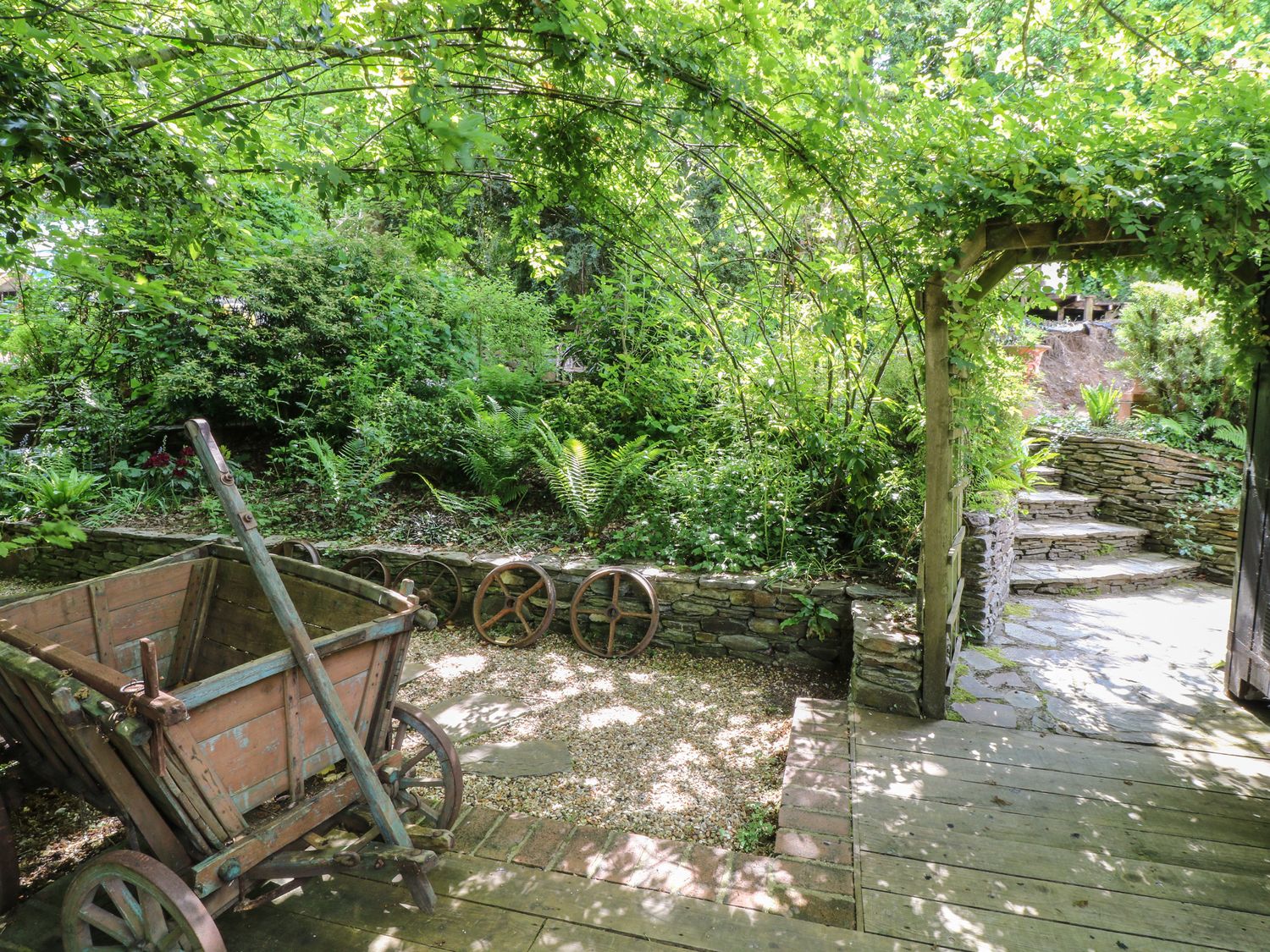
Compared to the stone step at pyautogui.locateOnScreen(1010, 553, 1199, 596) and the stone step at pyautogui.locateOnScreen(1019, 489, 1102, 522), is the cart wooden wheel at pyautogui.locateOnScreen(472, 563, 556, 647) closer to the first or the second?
the stone step at pyautogui.locateOnScreen(1010, 553, 1199, 596)

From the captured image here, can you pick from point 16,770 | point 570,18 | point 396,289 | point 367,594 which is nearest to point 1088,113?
point 570,18

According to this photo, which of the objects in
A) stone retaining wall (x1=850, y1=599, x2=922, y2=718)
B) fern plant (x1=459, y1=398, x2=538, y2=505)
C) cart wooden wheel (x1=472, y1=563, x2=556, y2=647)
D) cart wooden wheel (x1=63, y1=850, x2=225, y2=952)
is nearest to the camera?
cart wooden wheel (x1=63, y1=850, x2=225, y2=952)

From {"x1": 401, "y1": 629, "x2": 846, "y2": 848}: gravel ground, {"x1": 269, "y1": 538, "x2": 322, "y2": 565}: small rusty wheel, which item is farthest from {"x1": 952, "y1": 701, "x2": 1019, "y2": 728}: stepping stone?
{"x1": 269, "y1": 538, "x2": 322, "y2": 565}: small rusty wheel

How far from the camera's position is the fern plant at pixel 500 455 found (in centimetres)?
591

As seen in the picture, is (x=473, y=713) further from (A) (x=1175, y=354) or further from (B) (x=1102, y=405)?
(A) (x=1175, y=354)

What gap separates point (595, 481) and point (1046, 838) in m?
3.63

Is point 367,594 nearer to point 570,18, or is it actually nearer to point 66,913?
point 66,913

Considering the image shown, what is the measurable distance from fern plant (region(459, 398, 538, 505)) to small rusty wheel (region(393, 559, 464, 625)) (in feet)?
2.84

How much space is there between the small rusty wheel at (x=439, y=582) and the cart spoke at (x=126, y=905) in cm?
320

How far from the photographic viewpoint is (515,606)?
15.8ft

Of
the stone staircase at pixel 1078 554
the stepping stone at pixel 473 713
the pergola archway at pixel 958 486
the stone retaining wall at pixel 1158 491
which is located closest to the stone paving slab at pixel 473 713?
the stepping stone at pixel 473 713

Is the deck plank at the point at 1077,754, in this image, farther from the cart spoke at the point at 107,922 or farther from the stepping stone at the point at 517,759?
the cart spoke at the point at 107,922

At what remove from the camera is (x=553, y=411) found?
21.2ft

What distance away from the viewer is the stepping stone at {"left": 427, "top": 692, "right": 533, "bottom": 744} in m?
3.65
